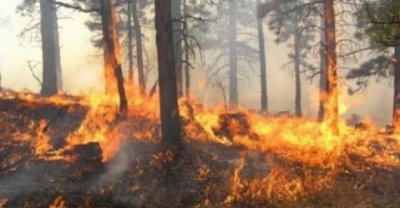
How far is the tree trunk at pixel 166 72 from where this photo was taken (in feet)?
41.2

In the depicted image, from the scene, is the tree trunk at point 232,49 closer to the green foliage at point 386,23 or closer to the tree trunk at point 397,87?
the tree trunk at point 397,87

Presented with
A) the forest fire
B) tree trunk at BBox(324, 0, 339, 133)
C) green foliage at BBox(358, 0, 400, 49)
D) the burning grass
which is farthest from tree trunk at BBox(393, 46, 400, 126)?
green foliage at BBox(358, 0, 400, 49)

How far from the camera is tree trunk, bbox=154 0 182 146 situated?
12.6 metres

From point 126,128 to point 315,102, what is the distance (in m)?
29.6

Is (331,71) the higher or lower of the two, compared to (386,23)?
lower

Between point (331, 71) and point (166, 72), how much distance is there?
6149mm

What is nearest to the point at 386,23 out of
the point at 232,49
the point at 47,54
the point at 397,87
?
the point at 397,87

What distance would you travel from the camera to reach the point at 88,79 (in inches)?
1807

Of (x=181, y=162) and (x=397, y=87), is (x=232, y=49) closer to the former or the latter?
(x=397, y=87)

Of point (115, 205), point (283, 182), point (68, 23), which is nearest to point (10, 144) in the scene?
point (115, 205)

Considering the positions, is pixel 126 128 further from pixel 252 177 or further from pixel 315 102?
pixel 315 102

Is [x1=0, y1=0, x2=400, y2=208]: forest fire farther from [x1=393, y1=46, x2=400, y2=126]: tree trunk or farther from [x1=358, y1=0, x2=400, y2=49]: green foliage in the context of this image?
[x1=393, y1=46, x2=400, y2=126]: tree trunk

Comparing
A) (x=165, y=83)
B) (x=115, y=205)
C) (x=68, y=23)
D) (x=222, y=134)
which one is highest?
(x=68, y=23)

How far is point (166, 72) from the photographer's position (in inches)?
497
